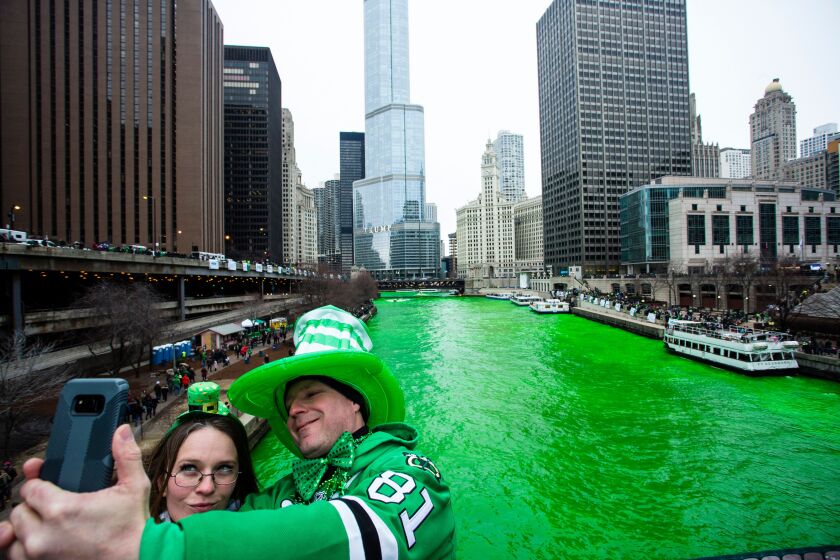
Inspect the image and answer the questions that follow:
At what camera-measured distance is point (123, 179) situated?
Result: 69625mm

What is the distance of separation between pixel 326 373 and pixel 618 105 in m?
136

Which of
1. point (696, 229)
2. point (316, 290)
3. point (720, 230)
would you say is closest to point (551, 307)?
point (696, 229)

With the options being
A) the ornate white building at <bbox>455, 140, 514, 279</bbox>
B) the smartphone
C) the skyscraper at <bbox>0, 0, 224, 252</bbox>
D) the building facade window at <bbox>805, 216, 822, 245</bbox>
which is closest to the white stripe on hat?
the smartphone

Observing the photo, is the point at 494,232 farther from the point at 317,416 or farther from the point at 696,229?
the point at 317,416

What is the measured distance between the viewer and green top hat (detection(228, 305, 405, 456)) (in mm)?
2658

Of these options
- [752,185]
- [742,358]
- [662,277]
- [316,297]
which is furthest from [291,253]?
[742,358]

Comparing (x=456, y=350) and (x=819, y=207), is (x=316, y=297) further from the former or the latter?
(x=819, y=207)

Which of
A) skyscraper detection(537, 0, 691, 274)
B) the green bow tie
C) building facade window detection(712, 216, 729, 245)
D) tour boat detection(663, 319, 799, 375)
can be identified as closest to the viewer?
the green bow tie

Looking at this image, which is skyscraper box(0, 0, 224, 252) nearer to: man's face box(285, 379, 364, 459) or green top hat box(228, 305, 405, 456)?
green top hat box(228, 305, 405, 456)

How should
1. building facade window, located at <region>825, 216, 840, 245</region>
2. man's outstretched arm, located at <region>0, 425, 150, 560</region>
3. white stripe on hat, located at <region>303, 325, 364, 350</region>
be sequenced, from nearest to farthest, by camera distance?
1. man's outstretched arm, located at <region>0, 425, 150, 560</region>
2. white stripe on hat, located at <region>303, 325, 364, 350</region>
3. building facade window, located at <region>825, 216, 840, 245</region>

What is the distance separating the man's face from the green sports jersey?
49 centimetres

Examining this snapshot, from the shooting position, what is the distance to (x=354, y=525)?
145cm

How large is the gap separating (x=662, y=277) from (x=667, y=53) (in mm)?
81296

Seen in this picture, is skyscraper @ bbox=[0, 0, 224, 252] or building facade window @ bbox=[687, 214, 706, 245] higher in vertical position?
skyscraper @ bbox=[0, 0, 224, 252]
